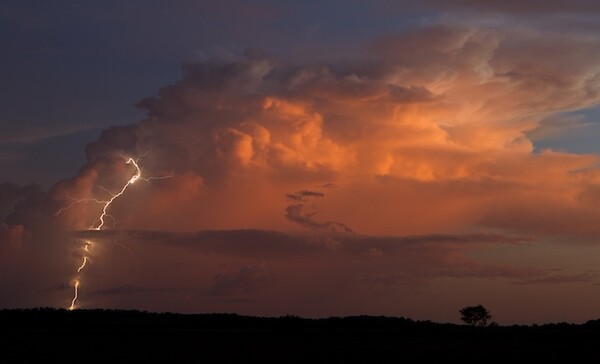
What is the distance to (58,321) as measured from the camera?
105 metres

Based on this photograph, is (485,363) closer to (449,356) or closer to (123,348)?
(449,356)

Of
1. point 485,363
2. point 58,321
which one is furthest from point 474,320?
point 485,363

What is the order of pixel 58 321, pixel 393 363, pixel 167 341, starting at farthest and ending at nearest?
pixel 58 321 < pixel 167 341 < pixel 393 363

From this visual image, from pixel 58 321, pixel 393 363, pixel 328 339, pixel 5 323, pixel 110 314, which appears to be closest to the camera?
pixel 393 363

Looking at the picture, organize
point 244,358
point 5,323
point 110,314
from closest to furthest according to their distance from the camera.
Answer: point 244,358 → point 5,323 → point 110,314

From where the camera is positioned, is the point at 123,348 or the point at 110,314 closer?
the point at 123,348

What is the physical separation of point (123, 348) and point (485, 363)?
23687mm

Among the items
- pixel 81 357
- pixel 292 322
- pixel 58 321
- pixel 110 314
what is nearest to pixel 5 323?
pixel 58 321

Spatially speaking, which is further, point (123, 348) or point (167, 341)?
point (167, 341)

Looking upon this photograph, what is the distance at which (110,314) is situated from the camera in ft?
400

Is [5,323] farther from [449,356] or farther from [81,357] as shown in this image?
[449,356]

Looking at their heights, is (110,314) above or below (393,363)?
above

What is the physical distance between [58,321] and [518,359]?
68.9 meters

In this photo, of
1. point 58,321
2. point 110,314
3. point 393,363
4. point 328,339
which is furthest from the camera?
point 110,314
